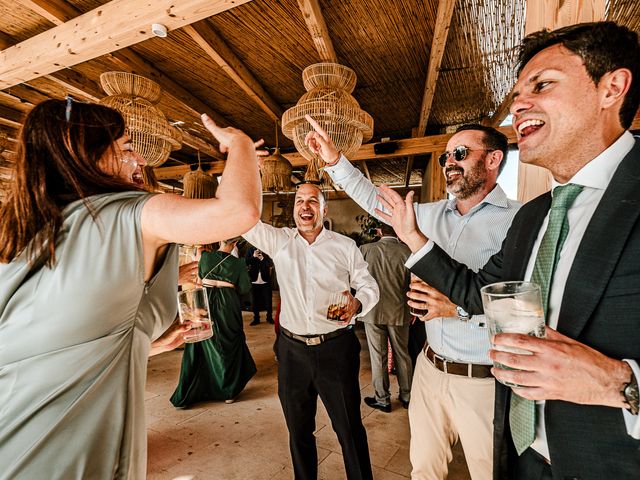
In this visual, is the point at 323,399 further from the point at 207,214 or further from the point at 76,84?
the point at 76,84

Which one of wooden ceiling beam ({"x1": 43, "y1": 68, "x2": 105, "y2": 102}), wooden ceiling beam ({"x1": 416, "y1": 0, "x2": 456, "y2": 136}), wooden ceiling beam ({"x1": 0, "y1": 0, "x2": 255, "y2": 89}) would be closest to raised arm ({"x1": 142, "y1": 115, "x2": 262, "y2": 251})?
wooden ceiling beam ({"x1": 0, "y1": 0, "x2": 255, "y2": 89})

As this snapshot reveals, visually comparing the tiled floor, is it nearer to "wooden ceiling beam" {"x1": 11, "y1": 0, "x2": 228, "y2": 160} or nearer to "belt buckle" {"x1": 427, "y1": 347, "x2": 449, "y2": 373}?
"belt buckle" {"x1": 427, "y1": 347, "x2": 449, "y2": 373}

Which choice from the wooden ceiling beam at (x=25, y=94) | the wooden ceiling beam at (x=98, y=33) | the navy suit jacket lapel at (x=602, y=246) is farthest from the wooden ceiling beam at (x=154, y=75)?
the navy suit jacket lapel at (x=602, y=246)

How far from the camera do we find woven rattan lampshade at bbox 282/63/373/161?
2400mm

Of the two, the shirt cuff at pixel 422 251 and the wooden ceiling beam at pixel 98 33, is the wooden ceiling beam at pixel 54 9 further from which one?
the shirt cuff at pixel 422 251

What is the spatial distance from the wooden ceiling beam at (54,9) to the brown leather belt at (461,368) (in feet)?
12.8

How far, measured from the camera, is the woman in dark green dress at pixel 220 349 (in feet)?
12.3

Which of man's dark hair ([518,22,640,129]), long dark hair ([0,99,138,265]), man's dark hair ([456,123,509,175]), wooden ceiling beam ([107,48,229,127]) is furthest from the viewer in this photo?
wooden ceiling beam ([107,48,229,127])

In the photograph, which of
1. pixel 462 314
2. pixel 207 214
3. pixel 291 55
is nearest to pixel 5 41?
pixel 291 55

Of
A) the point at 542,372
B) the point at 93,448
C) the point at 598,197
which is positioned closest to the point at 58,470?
the point at 93,448

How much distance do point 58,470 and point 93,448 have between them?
79 mm

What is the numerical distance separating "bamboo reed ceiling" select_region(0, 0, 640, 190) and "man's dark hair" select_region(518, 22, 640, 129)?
1908 mm

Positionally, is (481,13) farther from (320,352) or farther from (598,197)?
(320,352)

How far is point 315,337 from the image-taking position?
2.17m
